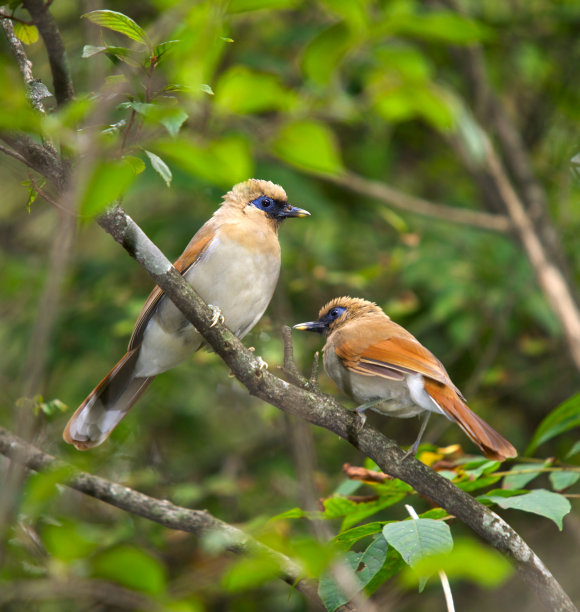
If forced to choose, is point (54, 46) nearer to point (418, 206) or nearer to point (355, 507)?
point (355, 507)

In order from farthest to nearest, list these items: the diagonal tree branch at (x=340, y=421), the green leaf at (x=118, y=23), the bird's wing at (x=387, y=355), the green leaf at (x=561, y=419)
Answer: the bird's wing at (x=387, y=355) → the green leaf at (x=561, y=419) → the diagonal tree branch at (x=340, y=421) → the green leaf at (x=118, y=23)

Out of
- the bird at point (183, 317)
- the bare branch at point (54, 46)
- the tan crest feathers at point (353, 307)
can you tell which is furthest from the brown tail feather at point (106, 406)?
the bare branch at point (54, 46)

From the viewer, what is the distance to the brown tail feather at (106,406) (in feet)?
10.7

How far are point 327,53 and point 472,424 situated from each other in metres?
1.55

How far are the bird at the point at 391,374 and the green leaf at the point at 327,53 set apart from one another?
1.48 meters

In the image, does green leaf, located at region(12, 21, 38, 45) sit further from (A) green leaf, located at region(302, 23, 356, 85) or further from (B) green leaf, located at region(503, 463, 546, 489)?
(B) green leaf, located at region(503, 463, 546, 489)

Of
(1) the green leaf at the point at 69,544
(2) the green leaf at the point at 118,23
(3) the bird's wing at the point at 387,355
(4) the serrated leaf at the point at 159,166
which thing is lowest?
(3) the bird's wing at the point at 387,355

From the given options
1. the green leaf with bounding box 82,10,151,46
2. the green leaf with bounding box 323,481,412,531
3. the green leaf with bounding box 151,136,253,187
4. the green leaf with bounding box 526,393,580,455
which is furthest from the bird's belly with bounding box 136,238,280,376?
the green leaf with bounding box 151,136,253,187

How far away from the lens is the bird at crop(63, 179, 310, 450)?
3365 mm

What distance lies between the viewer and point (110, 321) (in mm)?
4699

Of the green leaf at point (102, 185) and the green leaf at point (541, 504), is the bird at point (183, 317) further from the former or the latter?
the green leaf at point (102, 185)

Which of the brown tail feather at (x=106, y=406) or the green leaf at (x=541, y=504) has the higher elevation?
the green leaf at (x=541, y=504)

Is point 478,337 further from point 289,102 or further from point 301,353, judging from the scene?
point 289,102

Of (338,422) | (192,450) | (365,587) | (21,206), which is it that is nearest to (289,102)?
(338,422)
